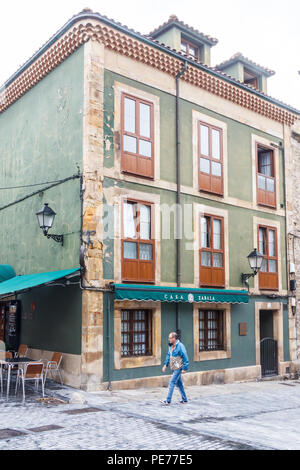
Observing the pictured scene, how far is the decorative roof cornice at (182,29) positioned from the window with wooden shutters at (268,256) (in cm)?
675

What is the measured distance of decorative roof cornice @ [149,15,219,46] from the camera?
54.8ft

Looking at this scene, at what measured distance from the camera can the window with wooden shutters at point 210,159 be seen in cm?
1614

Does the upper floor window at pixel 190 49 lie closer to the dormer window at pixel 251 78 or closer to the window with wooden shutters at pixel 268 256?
the dormer window at pixel 251 78

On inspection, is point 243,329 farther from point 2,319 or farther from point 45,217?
point 2,319

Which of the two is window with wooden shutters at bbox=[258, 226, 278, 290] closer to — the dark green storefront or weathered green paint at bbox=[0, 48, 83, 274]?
the dark green storefront

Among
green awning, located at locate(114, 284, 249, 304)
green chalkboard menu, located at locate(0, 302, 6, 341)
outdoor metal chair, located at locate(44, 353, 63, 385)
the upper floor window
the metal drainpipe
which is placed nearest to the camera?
outdoor metal chair, located at locate(44, 353, 63, 385)

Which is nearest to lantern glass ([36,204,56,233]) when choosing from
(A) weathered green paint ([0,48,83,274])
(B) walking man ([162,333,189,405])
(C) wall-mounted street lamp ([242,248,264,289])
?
(A) weathered green paint ([0,48,83,274])

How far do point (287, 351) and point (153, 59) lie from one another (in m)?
11.1

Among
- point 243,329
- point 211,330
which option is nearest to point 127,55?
point 211,330

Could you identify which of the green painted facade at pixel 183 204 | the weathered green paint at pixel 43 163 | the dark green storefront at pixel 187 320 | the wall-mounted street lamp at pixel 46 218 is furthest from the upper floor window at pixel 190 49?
the dark green storefront at pixel 187 320

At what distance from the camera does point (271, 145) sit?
1881 centimetres

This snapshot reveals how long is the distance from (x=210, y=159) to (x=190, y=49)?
419 cm

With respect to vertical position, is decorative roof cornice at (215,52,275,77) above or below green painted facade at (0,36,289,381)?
above

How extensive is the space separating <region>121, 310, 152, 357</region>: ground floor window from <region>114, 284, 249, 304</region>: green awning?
0.96 metres
